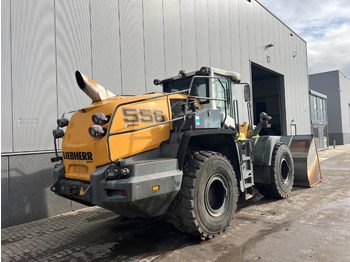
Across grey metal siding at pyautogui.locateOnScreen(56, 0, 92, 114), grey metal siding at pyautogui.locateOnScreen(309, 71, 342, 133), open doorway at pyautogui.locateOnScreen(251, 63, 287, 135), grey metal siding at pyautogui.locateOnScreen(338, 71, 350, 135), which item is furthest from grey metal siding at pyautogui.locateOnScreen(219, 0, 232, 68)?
grey metal siding at pyautogui.locateOnScreen(338, 71, 350, 135)

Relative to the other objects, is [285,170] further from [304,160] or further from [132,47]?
[132,47]

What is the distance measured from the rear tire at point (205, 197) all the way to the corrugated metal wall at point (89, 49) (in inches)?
149

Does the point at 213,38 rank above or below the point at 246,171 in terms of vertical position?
above

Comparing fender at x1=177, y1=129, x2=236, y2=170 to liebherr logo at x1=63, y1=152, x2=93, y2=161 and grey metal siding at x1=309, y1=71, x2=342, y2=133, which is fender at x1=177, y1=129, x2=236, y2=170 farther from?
grey metal siding at x1=309, y1=71, x2=342, y2=133

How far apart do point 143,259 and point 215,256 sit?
97cm

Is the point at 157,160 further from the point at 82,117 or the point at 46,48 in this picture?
the point at 46,48

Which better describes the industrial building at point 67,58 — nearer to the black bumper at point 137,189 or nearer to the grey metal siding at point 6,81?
the grey metal siding at point 6,81

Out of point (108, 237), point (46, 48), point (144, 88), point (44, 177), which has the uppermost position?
point (46, 48)

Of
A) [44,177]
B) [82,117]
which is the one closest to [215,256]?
[82,117]

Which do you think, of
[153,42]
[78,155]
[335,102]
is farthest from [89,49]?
[335,102]

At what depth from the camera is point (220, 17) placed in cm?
1195

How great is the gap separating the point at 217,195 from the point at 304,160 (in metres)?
4.48

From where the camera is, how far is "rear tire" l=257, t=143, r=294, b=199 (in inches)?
258

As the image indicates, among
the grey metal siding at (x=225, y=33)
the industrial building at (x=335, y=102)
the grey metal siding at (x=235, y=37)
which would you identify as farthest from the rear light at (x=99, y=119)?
the industrial building at (x=335, y=102)
